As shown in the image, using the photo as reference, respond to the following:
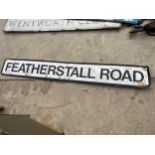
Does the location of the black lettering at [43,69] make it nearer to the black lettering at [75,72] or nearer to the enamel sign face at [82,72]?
the enamel sign face at [82,72]

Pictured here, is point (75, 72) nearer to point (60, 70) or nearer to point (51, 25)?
point (60, 70)

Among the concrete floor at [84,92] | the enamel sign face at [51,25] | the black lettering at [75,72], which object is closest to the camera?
the concrete floor at [84,92]

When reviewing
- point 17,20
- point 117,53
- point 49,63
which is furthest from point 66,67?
point 17,20

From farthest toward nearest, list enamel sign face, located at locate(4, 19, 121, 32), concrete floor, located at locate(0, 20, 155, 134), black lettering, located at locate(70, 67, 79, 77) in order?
enamel sign face, located at locate(4, 19, 121, 32) → black lettering, located at locate(70, 67, 79, 77) → concrete floor, located at locate(0, 20, 155, 134)

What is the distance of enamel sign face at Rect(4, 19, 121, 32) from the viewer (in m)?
1.14

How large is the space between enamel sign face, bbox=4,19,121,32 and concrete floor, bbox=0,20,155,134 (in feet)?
0.09

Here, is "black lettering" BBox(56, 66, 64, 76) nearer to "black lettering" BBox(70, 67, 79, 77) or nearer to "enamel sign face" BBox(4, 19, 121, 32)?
"black lettering" BBox(70, 67, 79, 77)

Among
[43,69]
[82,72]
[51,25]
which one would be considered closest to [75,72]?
[82,72]

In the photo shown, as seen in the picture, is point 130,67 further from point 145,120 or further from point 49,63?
point 49,63

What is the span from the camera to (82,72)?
39.7 inches

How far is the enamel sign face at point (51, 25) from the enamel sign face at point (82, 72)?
0.72 ft

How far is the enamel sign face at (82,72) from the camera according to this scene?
92 centimetres

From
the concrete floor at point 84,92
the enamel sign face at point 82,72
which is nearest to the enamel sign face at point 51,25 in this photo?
the concrete floor at point 84,92

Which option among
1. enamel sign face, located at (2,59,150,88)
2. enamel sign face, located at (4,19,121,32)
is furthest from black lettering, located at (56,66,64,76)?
enamel sign face, located at (4,19,121,32)
